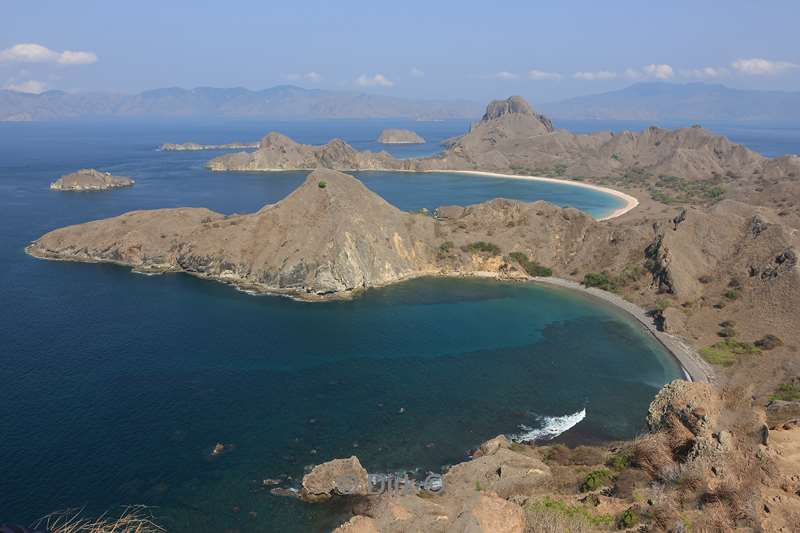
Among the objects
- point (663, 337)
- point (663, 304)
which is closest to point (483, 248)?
point (663, 304)

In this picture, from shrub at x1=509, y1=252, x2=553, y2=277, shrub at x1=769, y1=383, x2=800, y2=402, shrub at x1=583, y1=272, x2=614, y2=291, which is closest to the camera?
shrub at x1=769, y1=383, x2=800, y2=402

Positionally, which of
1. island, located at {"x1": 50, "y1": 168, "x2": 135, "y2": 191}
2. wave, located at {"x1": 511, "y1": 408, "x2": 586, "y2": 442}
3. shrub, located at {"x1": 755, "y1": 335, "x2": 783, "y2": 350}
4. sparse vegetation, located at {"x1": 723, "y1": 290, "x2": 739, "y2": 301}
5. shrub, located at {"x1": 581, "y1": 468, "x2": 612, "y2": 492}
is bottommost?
wave, located at {"x1": 511, "y1": 408, "x2": 586, "y2": 442}

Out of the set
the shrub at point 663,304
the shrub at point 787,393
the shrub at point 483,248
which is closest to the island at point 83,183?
the shrub at point 483,248

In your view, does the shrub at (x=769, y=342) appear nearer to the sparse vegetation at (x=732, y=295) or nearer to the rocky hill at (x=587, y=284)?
the rocky hill at (x=587, y=284)

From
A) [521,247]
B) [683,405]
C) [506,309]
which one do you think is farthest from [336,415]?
[521,247]

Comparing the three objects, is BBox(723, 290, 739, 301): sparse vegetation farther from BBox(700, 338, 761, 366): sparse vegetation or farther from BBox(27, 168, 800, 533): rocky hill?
BBox(700, 338, 761, 366): sparse vegetation

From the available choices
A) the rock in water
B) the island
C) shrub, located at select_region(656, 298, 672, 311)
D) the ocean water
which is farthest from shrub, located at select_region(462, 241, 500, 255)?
the island

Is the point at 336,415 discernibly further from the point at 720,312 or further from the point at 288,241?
the point at 720,312
